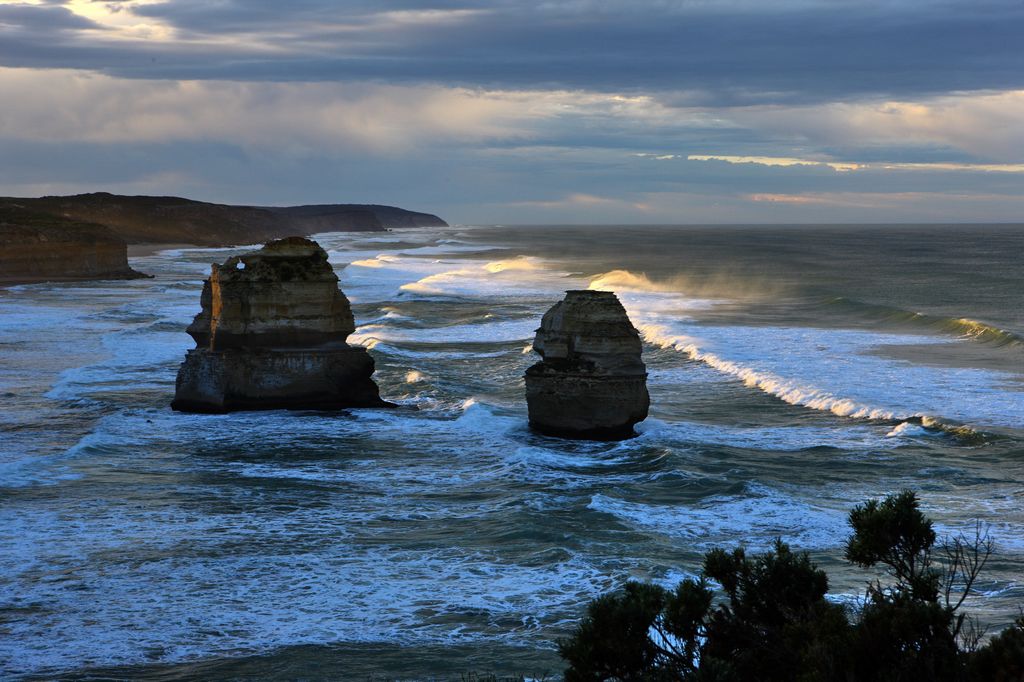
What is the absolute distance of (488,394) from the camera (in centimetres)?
3238

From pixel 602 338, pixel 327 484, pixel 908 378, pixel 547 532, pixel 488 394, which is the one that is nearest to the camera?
pixel 547 532

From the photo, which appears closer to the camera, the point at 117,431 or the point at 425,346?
the point at 117,431

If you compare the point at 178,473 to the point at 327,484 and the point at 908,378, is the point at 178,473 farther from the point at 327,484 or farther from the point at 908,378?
the point at 908,378

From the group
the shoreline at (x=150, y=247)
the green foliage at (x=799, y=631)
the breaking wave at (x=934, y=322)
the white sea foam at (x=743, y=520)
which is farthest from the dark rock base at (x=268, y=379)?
the shoreline at (x=150, y=247)

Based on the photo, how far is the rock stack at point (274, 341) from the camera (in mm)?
28406

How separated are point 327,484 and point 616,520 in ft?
19.1

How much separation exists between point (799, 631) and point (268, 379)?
2115 cm

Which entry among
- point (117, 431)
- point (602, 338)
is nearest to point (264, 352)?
point (117, 431)

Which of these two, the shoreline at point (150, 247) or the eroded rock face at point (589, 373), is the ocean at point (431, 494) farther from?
the shoreline at point (150, 247)

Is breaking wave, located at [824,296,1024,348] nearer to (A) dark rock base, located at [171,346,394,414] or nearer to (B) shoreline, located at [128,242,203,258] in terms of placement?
(A) dark rock base, located at [171,346,394,414]

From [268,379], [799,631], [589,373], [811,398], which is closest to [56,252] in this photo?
[268,379]

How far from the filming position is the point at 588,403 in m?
25.4

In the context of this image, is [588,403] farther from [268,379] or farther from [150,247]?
[150,247]

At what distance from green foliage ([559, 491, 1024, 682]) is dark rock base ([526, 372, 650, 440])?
1415 centimetres
